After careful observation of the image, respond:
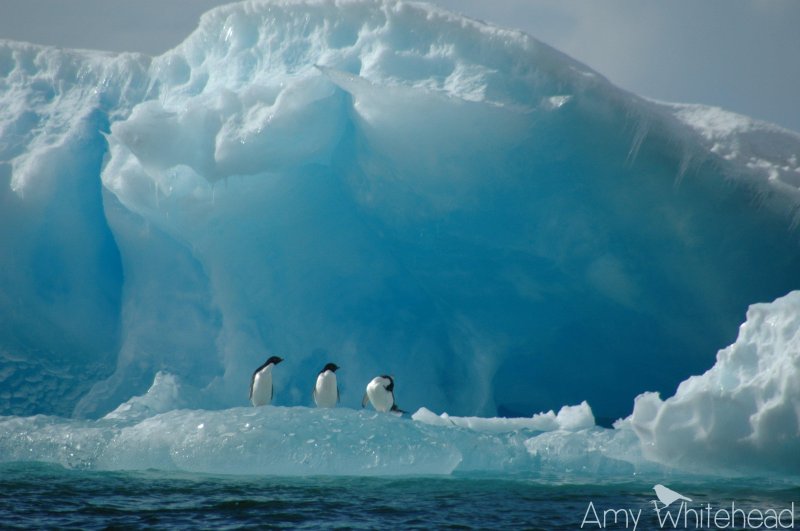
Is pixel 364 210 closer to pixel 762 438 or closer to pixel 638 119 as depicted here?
pixel 638 119

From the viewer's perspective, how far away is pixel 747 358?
22.2ft

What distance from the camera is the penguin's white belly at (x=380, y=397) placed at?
9031 mm

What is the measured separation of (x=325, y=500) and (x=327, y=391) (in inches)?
126

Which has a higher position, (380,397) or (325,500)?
(380,397)

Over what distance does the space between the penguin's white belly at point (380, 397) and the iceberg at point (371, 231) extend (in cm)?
82

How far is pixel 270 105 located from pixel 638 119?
3.38 metres

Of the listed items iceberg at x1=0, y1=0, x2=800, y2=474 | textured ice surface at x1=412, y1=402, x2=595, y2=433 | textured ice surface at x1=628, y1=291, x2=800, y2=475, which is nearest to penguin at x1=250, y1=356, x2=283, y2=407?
iceberg at x1=0, y1=0, x2=800, y2=474

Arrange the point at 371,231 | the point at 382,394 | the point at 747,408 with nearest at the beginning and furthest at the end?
the point at 747,408 → the point at 382,394 → the point at 371,231

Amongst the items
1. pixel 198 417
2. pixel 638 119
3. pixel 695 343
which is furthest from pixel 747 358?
pixel 198 417

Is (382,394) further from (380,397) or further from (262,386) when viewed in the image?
(262,386)

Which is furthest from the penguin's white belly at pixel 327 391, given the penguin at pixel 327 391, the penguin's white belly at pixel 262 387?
the penguin's white belly at pixel 262 387

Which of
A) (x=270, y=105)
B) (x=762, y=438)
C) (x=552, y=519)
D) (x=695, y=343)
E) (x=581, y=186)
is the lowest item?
(x=552, y=519)

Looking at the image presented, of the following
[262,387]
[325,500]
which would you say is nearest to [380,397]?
[262,387]

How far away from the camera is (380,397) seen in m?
9.05
